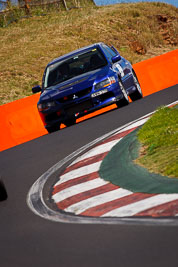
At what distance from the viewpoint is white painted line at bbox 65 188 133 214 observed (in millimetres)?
7494

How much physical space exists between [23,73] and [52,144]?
78.7 ft

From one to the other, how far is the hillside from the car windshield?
22092 millimetres

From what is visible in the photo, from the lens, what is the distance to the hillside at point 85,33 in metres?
42.8

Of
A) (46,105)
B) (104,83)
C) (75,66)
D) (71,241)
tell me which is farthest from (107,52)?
(71,241)

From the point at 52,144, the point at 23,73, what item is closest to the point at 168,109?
the point at 52,144

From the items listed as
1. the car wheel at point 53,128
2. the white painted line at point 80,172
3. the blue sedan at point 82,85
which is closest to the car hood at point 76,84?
the blue sedan at point 82,85

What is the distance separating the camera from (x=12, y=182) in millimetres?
10562

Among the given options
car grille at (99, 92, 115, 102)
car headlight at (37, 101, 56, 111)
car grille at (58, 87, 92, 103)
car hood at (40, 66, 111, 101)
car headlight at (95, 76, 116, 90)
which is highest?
car hood at (40, 66, 111, 101)

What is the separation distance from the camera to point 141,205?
22.3 feet

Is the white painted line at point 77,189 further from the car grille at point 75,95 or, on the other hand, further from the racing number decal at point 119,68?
the racing number decal at point 119,68

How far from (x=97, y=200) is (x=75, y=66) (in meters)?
8.25

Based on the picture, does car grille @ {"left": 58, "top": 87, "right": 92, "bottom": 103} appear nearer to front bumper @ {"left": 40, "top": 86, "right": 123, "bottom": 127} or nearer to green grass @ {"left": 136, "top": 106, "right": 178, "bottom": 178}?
front bumper @ {"left": 40, "top": 86, "right": 123, "bottom": 127}

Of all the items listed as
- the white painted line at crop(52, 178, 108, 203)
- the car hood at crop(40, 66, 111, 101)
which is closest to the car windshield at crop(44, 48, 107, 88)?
the car hood at crop(40, 66, 111, 101)

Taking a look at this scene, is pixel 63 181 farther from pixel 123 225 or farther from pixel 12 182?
pixel 123 225
